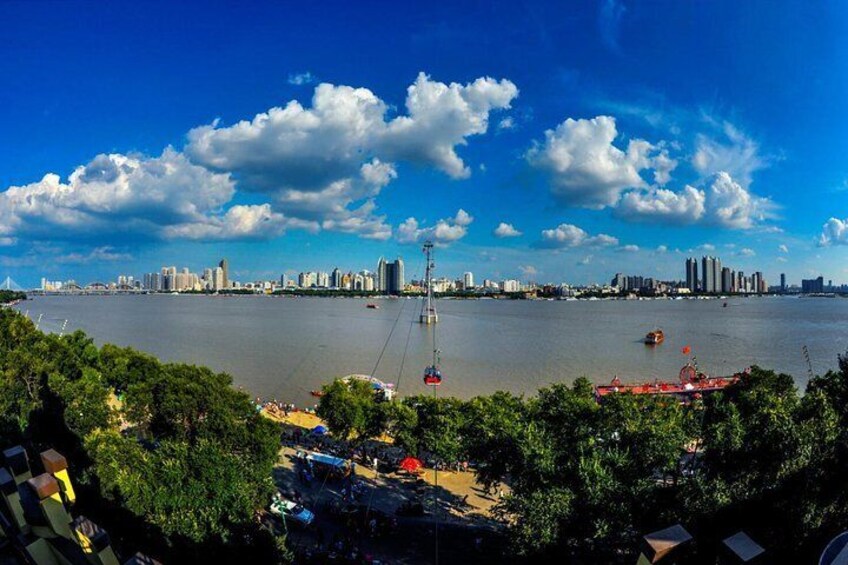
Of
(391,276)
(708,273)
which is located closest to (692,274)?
(708,273)

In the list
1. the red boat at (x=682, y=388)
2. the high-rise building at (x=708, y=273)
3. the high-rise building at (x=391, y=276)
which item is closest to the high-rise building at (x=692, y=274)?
the high-rise building at (x=708, y=273)

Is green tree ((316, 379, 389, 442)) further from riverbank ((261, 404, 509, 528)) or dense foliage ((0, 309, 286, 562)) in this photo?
dense foliage ((0, 309, 286, 562))

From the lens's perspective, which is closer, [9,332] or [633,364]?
[9,332]

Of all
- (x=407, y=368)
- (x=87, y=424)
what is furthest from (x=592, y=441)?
(x=407, y=368)

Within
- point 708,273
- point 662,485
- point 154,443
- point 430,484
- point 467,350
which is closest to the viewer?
point 662,485

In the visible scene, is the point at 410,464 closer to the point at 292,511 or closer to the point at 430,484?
the point at 430,484

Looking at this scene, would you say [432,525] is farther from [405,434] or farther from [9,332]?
[9,332]
